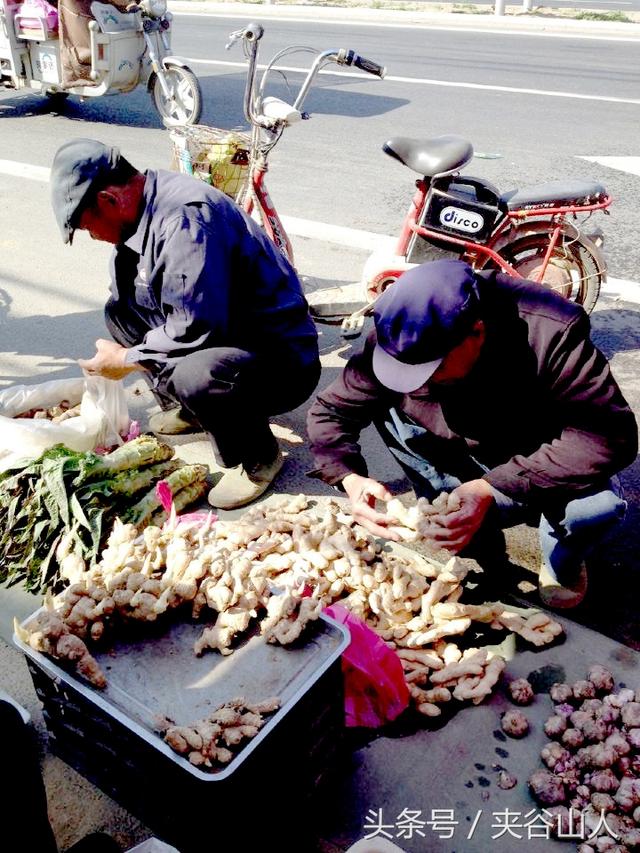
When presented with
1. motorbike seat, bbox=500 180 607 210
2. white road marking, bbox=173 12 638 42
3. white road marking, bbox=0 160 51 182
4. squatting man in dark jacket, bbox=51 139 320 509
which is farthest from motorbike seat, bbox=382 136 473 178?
white road marking, bbox=173 12 638 42

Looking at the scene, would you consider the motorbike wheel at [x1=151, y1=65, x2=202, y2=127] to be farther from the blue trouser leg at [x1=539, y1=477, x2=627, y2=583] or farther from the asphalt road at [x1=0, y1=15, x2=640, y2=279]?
the blue trouser leg at [x1=539, y1=477, x2=627, y2=583]

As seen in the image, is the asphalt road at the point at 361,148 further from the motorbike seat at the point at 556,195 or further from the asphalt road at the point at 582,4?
the asphalt road at the point at 582,4

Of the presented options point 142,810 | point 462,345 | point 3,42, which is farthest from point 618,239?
point 3,42

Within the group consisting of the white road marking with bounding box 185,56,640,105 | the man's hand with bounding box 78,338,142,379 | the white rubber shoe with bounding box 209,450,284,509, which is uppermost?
the white road marking with bounding box 185,56,640,105

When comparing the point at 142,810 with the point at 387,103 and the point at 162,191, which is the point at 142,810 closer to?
the point at 162,191

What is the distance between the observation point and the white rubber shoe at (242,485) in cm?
371

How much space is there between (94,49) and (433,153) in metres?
6.72

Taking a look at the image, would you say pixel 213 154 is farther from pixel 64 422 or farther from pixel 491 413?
pixel 491 413

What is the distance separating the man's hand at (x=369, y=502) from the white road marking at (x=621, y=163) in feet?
20.9

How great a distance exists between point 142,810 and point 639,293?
483 centimetres

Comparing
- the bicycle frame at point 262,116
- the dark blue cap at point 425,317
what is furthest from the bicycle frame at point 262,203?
the dark blue cap at point 425,317

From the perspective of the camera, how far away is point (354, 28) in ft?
55.6

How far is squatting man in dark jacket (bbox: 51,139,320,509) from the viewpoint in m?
3.20

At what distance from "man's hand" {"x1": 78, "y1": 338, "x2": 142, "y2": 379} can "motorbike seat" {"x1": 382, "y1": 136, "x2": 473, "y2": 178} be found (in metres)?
2.28
